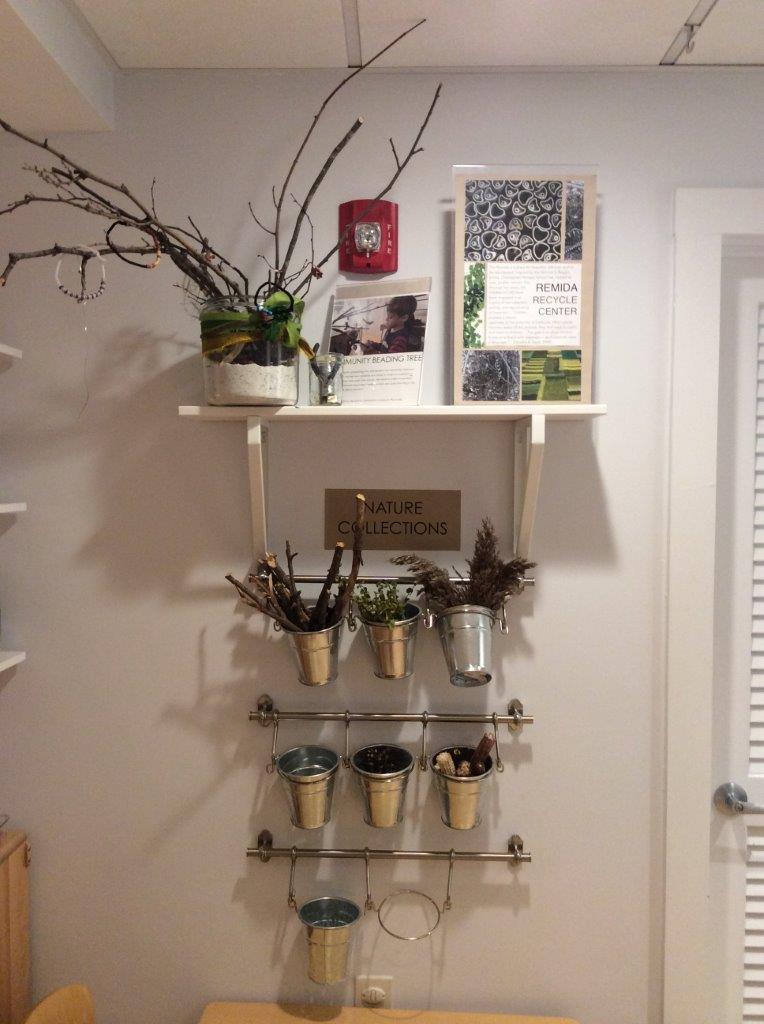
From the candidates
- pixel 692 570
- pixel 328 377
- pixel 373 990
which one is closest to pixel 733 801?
pixel 692 570

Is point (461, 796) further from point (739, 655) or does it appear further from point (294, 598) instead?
point (739, 655)

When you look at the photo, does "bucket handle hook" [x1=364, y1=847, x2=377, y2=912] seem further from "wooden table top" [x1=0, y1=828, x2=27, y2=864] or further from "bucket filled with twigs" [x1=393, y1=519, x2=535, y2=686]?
"wooden table top" [x1=0, y1=828, x2=27, y2=864]

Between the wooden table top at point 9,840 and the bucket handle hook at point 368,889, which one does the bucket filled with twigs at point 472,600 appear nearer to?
the bucket handle hook at point 368,889

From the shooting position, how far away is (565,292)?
129cm

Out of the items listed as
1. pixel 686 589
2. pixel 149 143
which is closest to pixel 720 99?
pixel 686 589

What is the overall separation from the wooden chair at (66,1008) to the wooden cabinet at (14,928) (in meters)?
0.15

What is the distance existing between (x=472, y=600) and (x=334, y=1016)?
828 millimetres

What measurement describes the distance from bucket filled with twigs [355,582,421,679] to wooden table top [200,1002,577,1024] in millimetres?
654

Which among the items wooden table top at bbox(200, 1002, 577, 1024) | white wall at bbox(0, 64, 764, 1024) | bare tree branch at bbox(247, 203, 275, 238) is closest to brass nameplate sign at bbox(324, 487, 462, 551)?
white wall at bbox(0, 64, 764, 1024)

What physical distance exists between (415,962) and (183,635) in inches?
30.5

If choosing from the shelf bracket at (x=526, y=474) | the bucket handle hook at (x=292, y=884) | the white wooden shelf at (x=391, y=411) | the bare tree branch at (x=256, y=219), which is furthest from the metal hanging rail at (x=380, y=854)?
the bare tree branch at (x=256, y=219)

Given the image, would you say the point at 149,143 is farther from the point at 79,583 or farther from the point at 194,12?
the point at 79,583

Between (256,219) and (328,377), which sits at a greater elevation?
(256,219)

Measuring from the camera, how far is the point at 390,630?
1.24m
